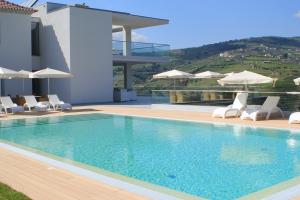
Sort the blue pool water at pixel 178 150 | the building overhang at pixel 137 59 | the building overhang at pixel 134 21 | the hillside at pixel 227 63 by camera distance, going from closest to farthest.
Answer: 1. the blue pool water at pixel 178 150
2. the hillside at pixel 227 63
3. the building overhang at pixel 134 21
4. the building overhang at pixel 137 59

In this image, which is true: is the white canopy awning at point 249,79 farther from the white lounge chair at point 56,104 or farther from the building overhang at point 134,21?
the building overhang at point 134,21

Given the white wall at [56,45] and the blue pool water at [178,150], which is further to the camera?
the white wall at [56,45]

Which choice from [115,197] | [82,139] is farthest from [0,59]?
[115,197]

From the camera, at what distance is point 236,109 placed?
16297 mm

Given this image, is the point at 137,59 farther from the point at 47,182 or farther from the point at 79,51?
the point at 47,182

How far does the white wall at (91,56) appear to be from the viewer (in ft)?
77.9

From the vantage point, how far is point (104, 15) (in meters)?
24.9

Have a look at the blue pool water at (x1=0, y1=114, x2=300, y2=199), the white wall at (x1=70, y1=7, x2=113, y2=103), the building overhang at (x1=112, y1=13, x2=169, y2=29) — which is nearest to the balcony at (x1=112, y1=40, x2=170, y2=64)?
the white wall at (x1=70, y1=7, x2=113, y2=103)

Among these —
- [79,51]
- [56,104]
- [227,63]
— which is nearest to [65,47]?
[79,51]

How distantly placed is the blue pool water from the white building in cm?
836

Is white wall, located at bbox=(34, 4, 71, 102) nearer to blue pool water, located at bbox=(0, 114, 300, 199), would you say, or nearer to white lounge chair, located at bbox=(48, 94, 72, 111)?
white lounge chair, located at bbox=(48, 94, 72, 111)

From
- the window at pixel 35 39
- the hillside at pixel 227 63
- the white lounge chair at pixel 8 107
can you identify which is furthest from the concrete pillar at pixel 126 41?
the white lounge chair at pixel 8 107

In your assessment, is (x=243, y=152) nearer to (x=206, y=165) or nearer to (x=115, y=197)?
(x=206, y=165)

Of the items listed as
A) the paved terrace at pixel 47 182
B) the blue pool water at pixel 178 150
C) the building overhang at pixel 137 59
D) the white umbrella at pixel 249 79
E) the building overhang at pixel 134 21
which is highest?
the building overhang at pixel 134 21
